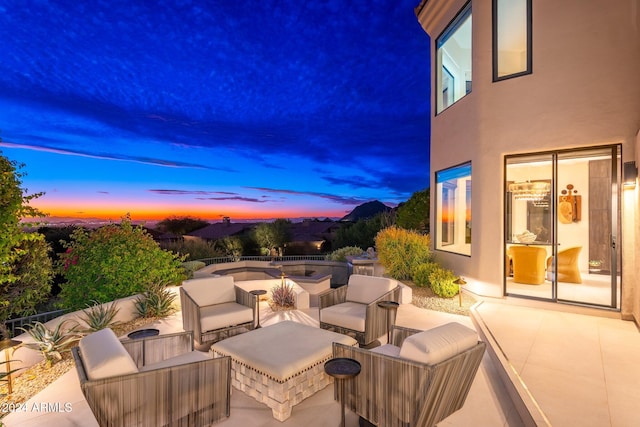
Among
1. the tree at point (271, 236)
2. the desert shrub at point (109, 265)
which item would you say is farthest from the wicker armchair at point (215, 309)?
the tree at point (271, 236)

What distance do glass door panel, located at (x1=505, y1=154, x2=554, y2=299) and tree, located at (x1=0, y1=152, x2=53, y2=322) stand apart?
7.88 meters

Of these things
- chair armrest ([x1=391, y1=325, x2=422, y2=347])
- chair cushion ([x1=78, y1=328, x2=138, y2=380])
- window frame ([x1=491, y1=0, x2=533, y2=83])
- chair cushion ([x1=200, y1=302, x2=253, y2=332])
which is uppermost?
window frame ([x1=491, y1=0, x2=533, y2=83])

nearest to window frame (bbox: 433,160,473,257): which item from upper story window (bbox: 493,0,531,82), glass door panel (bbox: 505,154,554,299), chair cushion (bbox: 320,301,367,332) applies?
glass door panel (bbox: 505,154,554,299)

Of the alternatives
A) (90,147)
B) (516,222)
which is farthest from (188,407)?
(90,147)

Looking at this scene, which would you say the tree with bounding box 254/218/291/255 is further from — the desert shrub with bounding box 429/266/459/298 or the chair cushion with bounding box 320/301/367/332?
the chair cushion with bounding box 320/301/367/332

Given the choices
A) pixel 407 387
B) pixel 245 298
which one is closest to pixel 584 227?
pixel 407 387

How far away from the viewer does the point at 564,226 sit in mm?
8297

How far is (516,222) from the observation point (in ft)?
25.2

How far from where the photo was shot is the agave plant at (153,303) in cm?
583

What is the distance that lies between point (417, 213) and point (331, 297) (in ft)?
27.7

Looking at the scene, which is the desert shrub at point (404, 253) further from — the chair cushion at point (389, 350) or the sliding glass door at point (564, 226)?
the chair cushion at point (389, 350)

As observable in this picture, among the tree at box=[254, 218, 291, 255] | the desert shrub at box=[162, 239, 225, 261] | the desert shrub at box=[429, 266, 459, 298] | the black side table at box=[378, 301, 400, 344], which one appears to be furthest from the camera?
the tree at box=[254, 218, 291, 255]

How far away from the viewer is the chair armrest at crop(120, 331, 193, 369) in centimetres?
307

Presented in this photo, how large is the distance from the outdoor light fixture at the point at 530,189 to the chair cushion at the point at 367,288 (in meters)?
3.88
